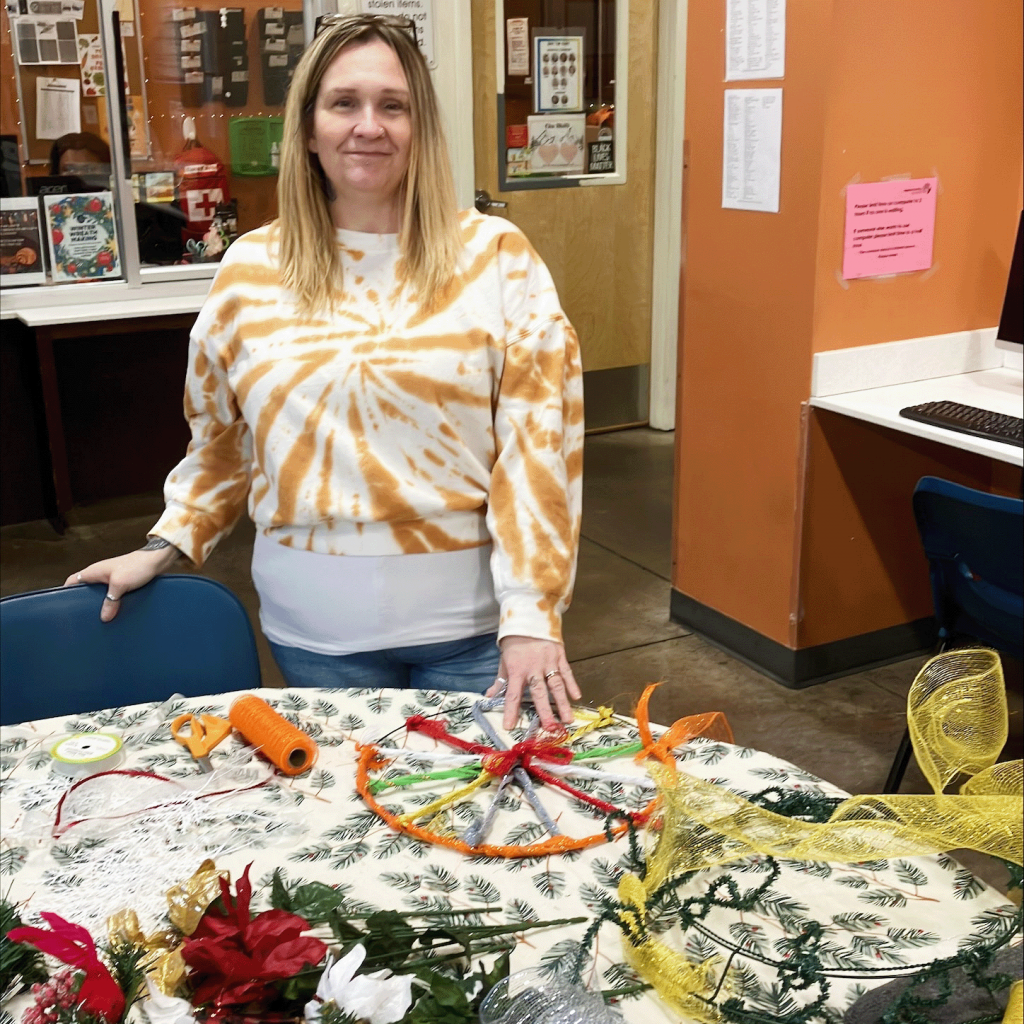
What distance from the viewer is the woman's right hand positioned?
172cm

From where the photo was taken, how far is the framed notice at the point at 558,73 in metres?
5.16

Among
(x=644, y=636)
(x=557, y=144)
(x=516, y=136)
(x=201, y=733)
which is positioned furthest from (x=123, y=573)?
(x=557, y=144)

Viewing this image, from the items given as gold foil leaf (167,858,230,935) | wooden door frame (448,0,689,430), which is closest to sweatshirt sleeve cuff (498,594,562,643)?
gold foil leaf (167,858,230,935)

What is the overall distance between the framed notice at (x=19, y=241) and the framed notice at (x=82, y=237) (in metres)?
0.05

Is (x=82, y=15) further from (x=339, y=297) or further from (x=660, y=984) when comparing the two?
(x=660, y=984)

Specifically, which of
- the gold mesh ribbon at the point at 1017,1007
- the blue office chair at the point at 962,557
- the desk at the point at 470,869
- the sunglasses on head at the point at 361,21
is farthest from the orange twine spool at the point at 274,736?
the blue office chair at the point at 962,557

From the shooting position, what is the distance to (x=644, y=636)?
3732 mm

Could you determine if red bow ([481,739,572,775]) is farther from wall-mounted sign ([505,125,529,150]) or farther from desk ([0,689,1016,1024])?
wall-mounted sign ([505,125,529,150])

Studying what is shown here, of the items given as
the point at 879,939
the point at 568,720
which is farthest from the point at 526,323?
the point at 879,939

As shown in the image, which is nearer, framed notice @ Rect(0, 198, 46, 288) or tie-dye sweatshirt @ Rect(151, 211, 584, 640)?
tie-dye sweatshirt @ Rect(151, 211, 584, 640)

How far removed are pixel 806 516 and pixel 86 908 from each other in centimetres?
242

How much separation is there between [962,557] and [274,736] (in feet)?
4.77

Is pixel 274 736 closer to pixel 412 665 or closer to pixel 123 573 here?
pixel 412 665

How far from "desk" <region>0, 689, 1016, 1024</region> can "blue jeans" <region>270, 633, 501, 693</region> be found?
21cm
